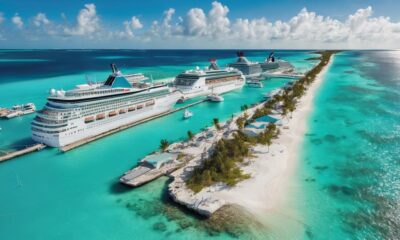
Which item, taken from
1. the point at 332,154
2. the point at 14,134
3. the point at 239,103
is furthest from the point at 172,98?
the point at 332,154

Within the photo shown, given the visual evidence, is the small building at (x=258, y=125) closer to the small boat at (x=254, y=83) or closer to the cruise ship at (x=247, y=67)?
the small boat at (x=254, y=83)

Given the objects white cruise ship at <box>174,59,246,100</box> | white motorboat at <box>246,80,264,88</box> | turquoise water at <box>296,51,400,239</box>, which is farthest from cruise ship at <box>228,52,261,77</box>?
turquoise water at <box>296,51,400,239</box>

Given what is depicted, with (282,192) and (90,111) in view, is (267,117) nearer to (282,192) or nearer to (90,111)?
(282,192)

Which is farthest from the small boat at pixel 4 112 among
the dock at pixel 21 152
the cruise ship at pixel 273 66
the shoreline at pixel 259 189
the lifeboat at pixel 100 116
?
the cruise ship at pixel 273 66

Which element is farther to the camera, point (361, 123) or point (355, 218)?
point (361, 123)

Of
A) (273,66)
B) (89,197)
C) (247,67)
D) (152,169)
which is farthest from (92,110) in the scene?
(273,66)

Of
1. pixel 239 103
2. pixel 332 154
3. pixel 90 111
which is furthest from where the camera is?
pixel 239 103
